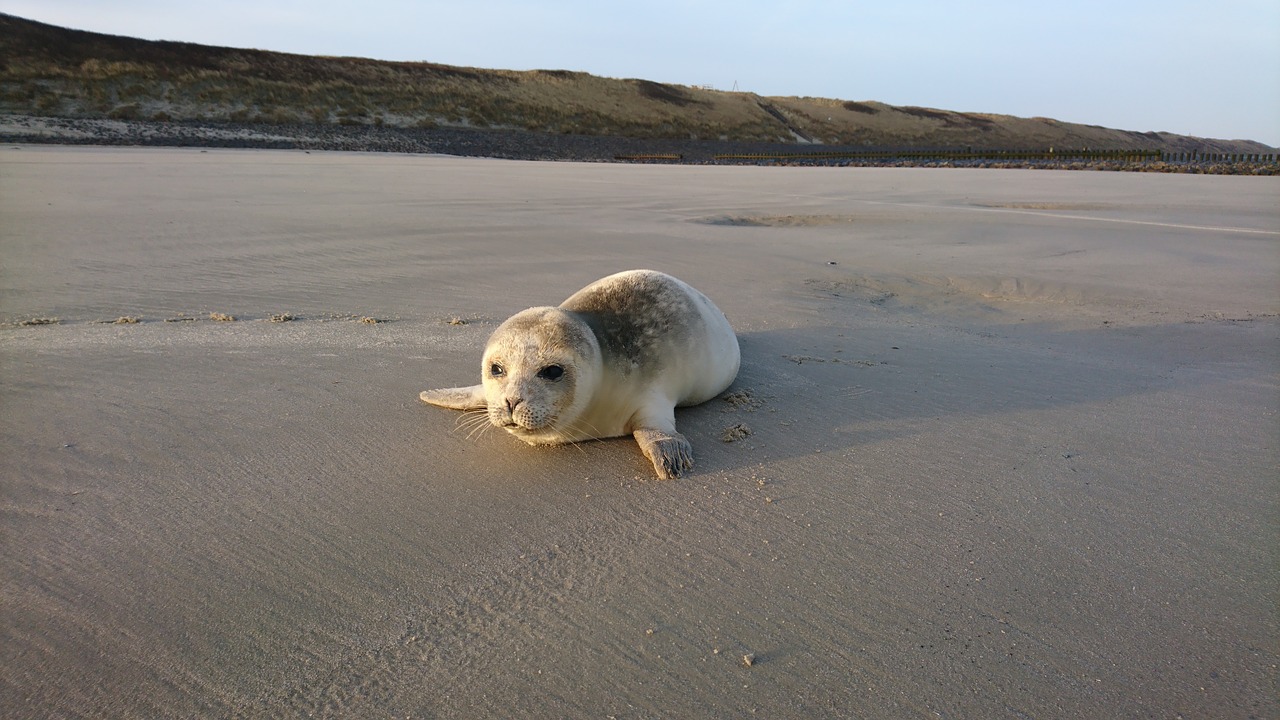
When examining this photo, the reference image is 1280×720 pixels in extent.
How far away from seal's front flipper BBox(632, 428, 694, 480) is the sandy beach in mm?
70

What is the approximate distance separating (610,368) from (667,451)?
0.49 metres

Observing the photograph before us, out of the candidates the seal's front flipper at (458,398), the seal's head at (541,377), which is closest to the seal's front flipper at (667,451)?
the seal's head at (541,377)

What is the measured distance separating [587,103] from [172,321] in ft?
154

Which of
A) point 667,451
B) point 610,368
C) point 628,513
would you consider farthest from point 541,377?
point 628,513

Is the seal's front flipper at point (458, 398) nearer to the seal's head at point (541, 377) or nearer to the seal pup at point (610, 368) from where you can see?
the seal pup at point (610, 368)

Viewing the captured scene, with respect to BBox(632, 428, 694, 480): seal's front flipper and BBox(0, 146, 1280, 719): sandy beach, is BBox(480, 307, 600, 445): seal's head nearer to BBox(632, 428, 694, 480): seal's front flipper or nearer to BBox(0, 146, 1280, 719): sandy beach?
BBox(0, 146, 1280, 719): sandy beach

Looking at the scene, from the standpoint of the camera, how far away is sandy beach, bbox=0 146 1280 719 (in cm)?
179

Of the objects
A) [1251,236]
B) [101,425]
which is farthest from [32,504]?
[1251,236]

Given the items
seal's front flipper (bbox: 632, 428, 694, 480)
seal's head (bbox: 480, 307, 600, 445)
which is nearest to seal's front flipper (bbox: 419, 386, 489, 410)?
seal's head (bbox: 480, 307, 600, 445)

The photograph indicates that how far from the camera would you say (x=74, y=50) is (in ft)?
103

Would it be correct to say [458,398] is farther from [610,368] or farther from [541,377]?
[610,368]

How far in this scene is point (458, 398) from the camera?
340cm

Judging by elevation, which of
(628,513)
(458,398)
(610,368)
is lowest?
(628,513)

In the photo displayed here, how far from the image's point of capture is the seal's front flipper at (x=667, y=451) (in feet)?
9.39
